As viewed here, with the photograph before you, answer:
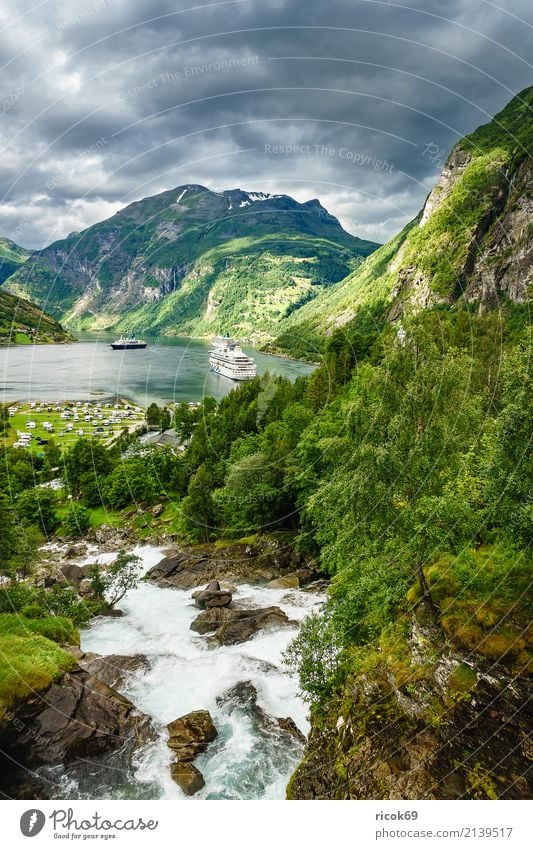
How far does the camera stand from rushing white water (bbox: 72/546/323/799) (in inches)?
569

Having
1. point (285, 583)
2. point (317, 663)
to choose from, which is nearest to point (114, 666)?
point (317, 663)

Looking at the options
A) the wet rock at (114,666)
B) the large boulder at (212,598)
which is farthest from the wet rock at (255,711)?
the large boulder at (212,598)

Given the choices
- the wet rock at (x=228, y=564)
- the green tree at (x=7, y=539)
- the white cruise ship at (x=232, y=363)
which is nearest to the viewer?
the green tree at (x=7, y=539)

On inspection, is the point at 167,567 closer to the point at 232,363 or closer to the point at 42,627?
the point at 42,627

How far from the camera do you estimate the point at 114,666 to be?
20500mm

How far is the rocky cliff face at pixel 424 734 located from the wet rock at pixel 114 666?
9540 millimetres

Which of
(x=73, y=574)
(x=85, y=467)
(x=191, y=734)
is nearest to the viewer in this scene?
(x=191, y=734)

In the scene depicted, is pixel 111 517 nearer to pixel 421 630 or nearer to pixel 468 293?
pixel 421 630

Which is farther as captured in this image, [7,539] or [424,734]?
[7,539]

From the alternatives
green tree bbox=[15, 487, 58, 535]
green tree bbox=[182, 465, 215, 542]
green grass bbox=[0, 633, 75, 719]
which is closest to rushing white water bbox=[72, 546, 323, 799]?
green grass bbox=[0, 633, 75, 719]

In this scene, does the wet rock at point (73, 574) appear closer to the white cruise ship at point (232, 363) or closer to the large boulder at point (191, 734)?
the large boulder at point (191, 734)

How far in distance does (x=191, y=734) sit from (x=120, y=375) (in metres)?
135

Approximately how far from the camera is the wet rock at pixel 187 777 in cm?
1402

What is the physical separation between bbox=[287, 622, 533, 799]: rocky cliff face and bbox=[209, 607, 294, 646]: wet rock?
9.06 m
